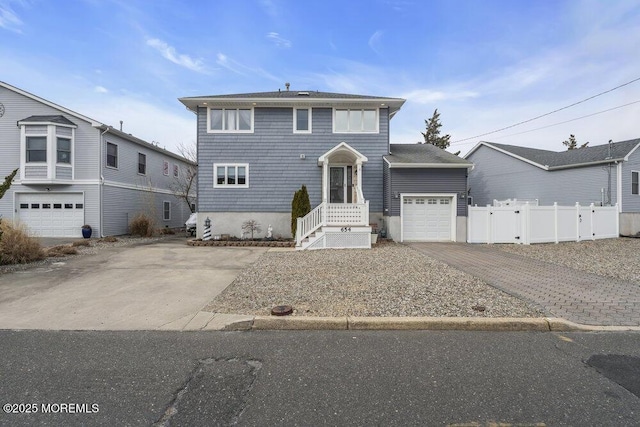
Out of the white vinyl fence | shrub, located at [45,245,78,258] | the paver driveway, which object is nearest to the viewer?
the paver driveway

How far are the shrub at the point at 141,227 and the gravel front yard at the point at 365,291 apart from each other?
37.1 ft

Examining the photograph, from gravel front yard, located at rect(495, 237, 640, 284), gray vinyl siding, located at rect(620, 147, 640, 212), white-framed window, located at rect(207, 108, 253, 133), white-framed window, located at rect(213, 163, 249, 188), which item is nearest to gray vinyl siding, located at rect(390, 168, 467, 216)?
gravel front yard, located at rect(495, 237, 640, 284)

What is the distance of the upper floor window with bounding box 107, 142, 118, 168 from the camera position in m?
16.3

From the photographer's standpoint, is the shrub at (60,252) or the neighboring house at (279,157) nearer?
the shrub at (60,252)

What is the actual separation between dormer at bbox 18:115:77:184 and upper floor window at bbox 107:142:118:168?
1.83 meters

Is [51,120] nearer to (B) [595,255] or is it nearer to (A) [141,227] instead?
(A) [141,227]

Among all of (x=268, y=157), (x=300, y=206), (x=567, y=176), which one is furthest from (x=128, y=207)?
(x=567, y=176)

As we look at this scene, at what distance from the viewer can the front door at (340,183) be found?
14242 millimetres

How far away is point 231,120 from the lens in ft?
47.0

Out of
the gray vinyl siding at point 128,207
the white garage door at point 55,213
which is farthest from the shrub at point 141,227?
the white garage door at point 55,213

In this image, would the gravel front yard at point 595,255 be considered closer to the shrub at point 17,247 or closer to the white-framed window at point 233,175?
the white-framed window at point 233,175

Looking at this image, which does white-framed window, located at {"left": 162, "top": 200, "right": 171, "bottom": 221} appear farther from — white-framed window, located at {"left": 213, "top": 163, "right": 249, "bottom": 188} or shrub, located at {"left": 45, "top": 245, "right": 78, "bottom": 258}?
shrub, located at {"left": 45, "top": 245, "right": 78, "bottom": 258}

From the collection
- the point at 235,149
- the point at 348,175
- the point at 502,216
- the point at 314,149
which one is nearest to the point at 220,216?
the point at 235,149

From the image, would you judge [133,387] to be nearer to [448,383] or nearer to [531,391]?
[448,383]
